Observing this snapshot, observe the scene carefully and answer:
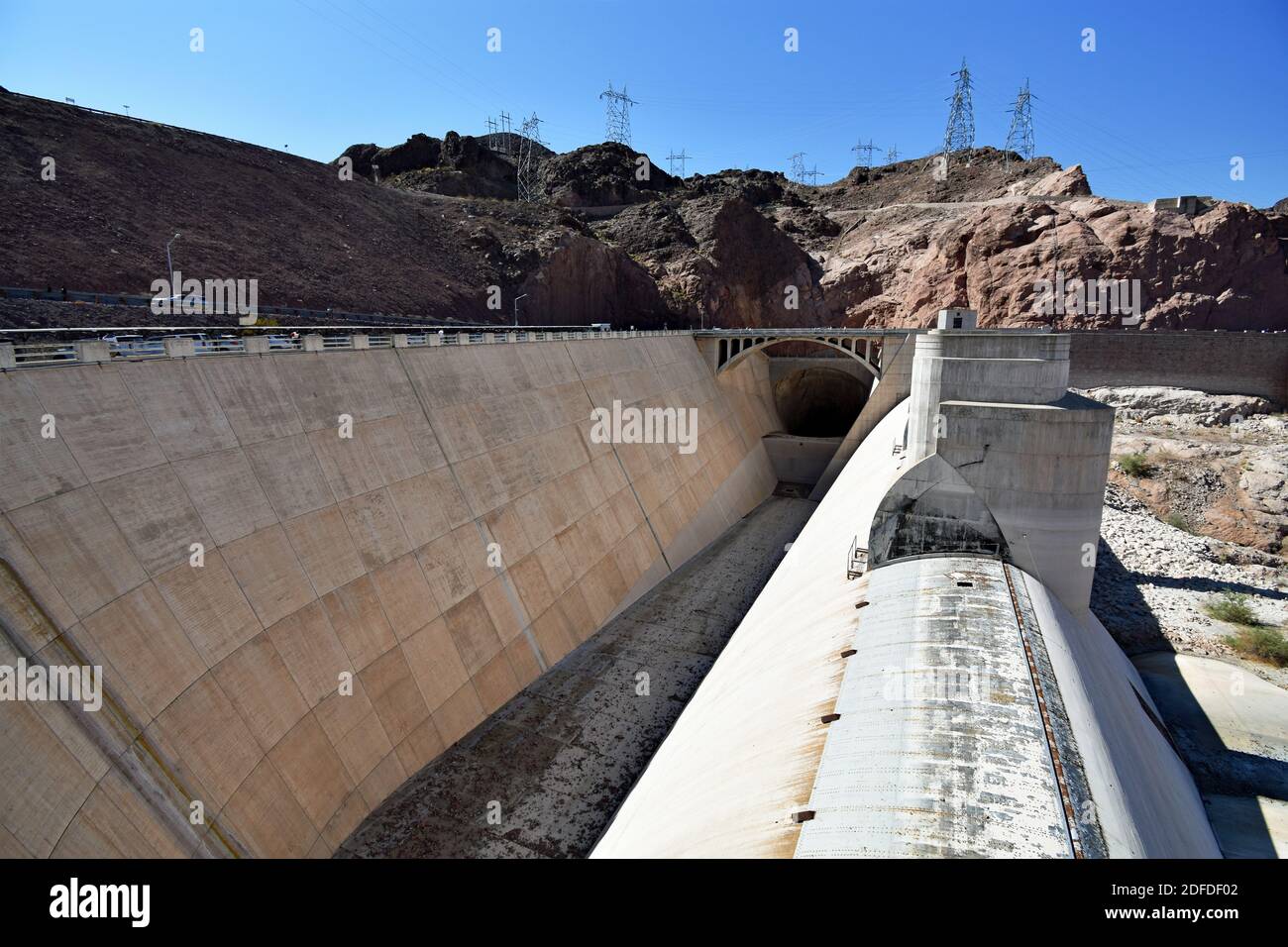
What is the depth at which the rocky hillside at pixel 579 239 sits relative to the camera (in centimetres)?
3584

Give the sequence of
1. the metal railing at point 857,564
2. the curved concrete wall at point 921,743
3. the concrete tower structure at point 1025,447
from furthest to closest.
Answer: the metal railing at point 857,564 < the concrete tower structure at point 1025,447 < the curved concrete wall at point 921,743

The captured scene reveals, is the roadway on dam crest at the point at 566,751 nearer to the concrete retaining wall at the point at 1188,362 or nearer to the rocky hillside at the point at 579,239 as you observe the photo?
the rocky hillside at the point at 579,239

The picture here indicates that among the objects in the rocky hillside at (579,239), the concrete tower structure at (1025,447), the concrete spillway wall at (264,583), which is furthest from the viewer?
the rocky hillside at (579,239)

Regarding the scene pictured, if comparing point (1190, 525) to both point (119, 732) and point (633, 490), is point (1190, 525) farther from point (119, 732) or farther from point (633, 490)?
point (119, 732)

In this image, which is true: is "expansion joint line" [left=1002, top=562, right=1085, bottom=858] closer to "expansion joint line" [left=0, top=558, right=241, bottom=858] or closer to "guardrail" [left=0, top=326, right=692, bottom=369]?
"expansion joint line" [left=0, top=558, right=241, bottom=858]

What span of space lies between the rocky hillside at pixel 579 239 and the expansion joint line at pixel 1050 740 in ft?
97.4

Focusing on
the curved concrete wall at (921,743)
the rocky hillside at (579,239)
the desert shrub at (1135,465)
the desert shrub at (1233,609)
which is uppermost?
the rocky hillside at (579,239)

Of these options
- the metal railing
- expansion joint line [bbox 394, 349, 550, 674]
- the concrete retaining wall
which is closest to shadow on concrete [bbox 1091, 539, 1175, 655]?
the metal railing

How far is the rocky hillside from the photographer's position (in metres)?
35.8

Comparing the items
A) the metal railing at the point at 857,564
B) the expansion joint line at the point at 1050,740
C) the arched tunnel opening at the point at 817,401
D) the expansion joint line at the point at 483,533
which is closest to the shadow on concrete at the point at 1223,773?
the expansion joint line at the point at 1050,740

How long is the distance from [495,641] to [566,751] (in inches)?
141

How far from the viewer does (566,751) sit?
17.1 m

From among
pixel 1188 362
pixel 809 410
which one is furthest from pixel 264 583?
pixel 1188 362
